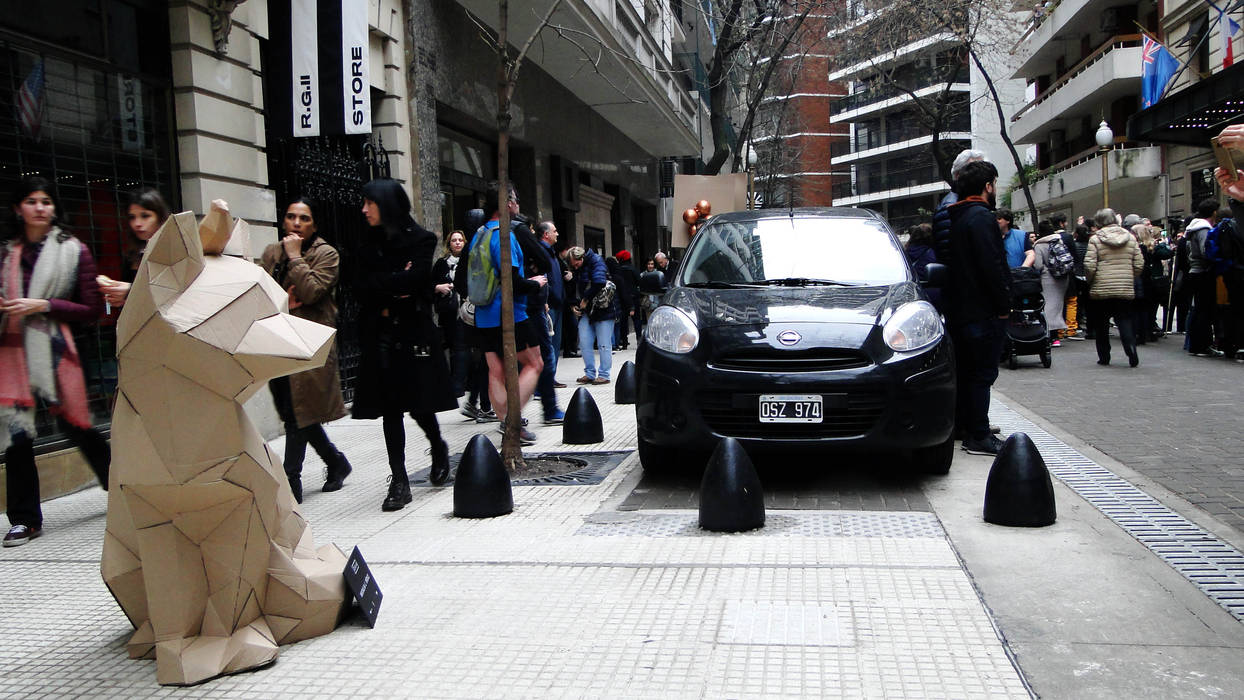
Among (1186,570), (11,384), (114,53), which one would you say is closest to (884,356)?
(1186,570)

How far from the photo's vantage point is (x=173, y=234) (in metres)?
2.83

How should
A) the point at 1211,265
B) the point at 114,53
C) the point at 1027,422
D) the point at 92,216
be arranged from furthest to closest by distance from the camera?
1. the point at 1211,265
2. the point at 1027,422
3. the point at 114,53
4. the point at 92,216

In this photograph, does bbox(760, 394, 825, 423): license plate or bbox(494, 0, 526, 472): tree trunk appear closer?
bbox(760, 394, 825, 423): license plate

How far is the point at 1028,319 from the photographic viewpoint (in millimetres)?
12570

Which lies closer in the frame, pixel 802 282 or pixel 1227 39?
pixel 802 282

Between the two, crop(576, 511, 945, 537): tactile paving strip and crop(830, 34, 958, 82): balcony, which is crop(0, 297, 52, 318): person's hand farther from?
crop(830, 34, 958, 82): balcony

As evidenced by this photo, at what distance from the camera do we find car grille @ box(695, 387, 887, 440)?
17.6 ft

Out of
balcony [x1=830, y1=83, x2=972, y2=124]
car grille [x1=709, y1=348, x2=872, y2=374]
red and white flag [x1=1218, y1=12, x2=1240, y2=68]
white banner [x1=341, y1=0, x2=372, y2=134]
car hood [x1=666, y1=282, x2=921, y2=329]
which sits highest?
balcony [x1=830, y1=83, x2=972, y2=124]

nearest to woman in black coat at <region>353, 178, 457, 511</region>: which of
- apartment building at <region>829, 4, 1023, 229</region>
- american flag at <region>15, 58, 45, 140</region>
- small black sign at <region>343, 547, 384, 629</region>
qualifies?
small black sign at <region>343, 547, 384, 629</region>

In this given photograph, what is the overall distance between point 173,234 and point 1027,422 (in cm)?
702

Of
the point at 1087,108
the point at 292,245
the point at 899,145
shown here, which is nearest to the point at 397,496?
the point at 292,245

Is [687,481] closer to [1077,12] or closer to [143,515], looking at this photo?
[143,515]

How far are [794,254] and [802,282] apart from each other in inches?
14.3

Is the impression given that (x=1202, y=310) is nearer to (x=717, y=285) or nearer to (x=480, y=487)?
(x=717, y=285)
